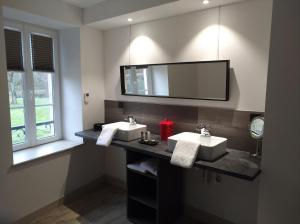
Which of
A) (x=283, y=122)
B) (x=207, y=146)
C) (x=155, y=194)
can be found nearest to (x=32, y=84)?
(x=155, y=194)

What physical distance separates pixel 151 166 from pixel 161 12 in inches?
60.3

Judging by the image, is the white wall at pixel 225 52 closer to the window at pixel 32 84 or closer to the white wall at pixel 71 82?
the white wall at pixel 71 82

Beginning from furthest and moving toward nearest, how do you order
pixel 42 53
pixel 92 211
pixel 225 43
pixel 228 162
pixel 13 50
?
pixel 42 53 < pixel 92 211 < pixel 13 50 < pixel 225 43 < pixel 228 162

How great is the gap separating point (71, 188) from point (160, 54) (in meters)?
1.97

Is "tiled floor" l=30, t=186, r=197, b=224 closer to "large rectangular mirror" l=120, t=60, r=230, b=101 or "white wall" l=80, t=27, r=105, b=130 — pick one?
"white wall" l=80, t=27, r=105, b=130

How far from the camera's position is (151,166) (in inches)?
85.9

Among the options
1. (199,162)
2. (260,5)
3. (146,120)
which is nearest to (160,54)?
(146,120)

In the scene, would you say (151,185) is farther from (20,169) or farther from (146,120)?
(20,169)

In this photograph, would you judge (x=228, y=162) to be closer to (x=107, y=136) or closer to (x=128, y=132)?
(x=128, y=132)

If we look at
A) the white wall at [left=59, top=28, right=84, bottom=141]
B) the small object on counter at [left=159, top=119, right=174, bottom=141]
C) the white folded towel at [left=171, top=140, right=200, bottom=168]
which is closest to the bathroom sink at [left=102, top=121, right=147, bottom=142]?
the small object on counter at [left=159, top=119, right=174, bottom=141]

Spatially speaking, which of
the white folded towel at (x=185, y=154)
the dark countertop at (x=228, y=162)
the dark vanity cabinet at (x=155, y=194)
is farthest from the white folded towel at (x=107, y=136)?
the white folded towel at (x=185, y=154)

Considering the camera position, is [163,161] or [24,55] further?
[24,55]

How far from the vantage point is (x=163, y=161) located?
2100 mm

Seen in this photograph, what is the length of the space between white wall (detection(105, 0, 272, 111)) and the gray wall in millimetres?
394
